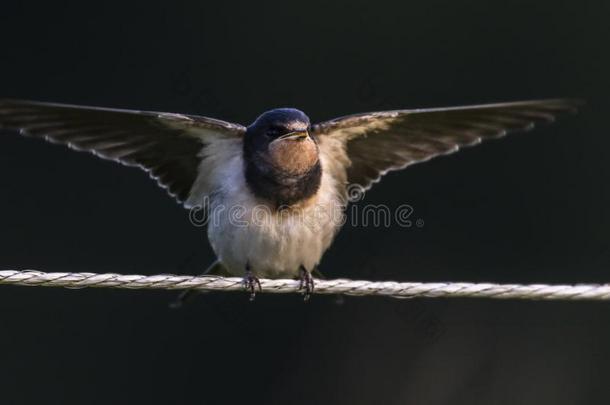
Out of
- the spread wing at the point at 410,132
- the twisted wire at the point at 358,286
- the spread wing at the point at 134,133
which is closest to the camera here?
the twisted wire at the point at 358,286

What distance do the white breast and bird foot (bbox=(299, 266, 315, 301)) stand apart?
25 mm

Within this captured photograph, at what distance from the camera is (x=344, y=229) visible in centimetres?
463

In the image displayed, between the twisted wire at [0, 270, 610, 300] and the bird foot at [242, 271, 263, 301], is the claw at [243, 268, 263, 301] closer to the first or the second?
the bird foot at [242, 271, 263, 301]

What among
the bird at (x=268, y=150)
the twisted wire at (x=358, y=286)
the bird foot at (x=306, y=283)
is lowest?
the bird foot at (x=306, y=283)

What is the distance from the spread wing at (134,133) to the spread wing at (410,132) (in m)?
0.37

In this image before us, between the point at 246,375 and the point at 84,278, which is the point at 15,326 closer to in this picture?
the point at 246,375

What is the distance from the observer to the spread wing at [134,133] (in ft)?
10.2

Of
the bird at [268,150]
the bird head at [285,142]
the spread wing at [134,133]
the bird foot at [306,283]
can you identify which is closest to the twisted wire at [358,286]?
Result: the bird foot at [306,283]

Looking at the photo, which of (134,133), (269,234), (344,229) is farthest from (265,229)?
(344,229)

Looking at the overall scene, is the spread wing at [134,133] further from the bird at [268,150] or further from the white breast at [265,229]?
the white breast at [265,229]

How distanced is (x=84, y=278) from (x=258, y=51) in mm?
2585

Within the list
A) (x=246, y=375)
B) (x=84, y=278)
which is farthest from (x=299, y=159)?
(x=246, y=375)

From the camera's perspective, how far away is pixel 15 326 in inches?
175

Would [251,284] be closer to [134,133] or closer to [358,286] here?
[358,286]
